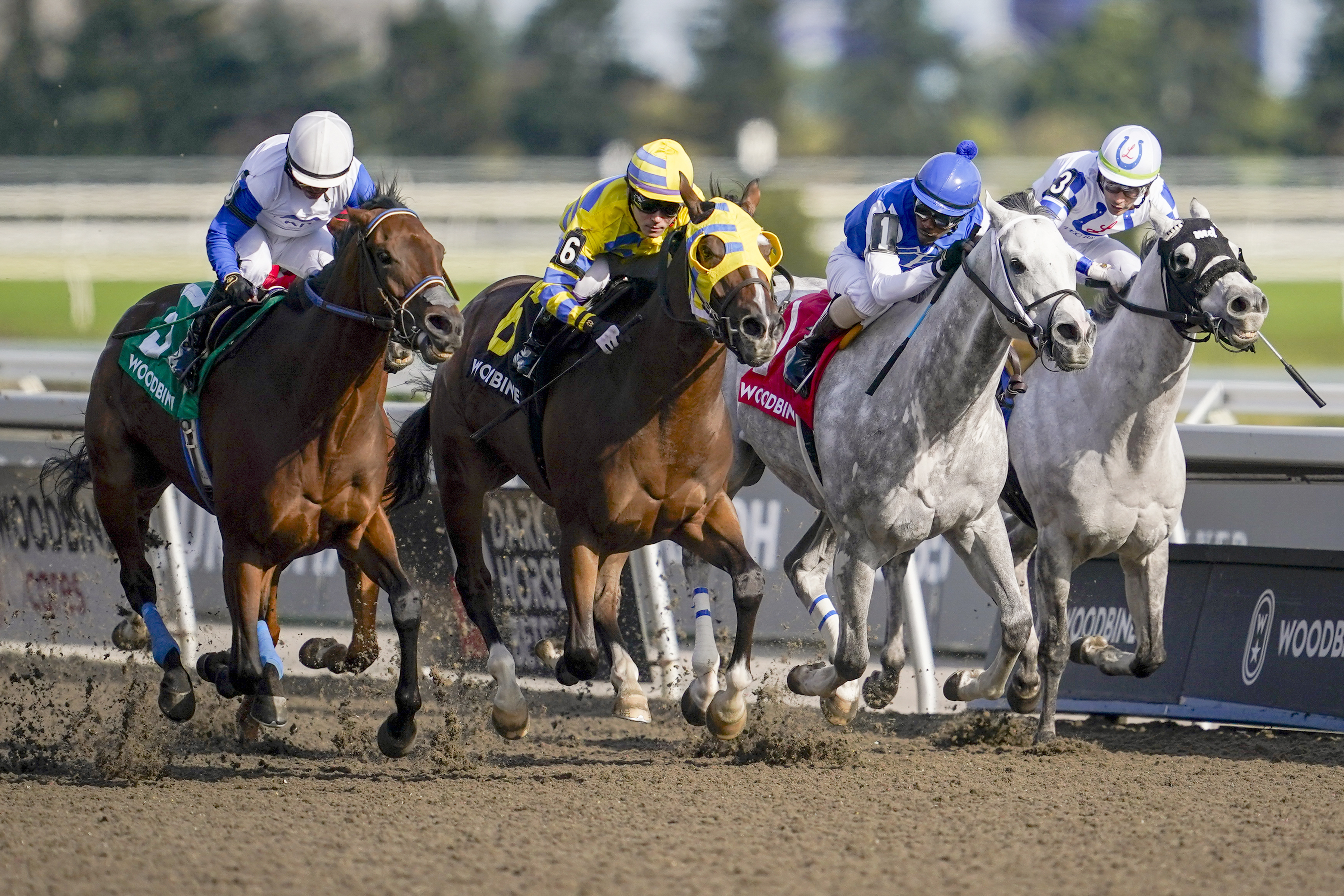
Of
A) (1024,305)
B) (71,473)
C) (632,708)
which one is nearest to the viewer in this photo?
(1024,305)

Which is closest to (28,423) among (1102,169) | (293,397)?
(293,397)

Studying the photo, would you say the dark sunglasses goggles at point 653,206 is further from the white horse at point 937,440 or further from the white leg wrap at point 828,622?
the white leg wrap at point 828,622

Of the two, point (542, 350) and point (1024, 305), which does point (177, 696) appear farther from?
point (1024, 305)

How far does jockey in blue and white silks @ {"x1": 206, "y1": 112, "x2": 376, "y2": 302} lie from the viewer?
20.6 ft

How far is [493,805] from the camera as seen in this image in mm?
5652

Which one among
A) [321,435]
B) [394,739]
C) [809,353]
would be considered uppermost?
[809,353]

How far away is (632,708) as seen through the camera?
22.3ft

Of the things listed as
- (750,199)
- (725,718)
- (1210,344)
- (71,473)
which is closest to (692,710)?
(725,718)

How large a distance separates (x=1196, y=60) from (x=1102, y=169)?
4561 cm

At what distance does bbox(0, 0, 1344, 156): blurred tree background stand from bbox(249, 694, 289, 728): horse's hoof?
95.3ft

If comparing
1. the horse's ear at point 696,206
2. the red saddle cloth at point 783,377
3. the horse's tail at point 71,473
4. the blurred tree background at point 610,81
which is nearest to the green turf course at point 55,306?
the blurred tree background at point 610,81

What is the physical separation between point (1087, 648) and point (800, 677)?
48.9 inches

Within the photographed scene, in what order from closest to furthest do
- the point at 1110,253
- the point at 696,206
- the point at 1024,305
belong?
the point at 1024,305 < the point at 696,206 < the point at 1110,253

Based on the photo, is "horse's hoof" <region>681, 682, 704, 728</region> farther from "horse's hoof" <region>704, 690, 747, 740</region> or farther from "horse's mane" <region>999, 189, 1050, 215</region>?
"horse's mane" <region>999, 189, 1050, 215</region>
